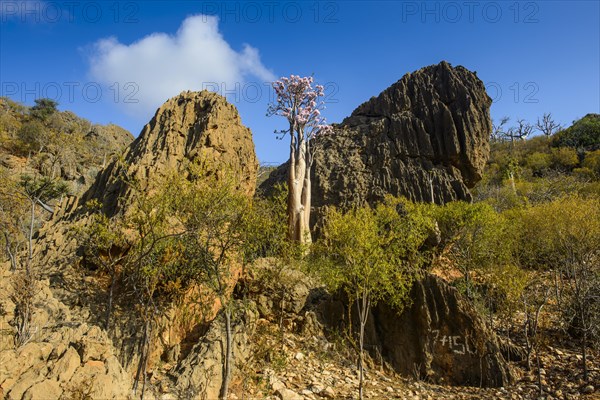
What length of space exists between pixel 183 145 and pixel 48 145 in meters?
19.7

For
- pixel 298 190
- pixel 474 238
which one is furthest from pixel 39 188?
Result: pixel 474 238

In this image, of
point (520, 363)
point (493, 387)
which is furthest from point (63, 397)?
point (520, 363)

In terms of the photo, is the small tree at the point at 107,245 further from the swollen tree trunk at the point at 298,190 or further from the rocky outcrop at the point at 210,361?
the swollen tree trunk at the point at 298,190

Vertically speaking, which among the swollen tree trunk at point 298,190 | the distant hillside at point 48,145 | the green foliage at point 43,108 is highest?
the green foliage at point 43,108

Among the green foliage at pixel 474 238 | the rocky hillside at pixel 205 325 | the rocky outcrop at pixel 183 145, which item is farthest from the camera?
the green foliage at pixel 474 238

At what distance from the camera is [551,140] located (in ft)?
181

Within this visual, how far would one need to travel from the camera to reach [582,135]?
4891 cm

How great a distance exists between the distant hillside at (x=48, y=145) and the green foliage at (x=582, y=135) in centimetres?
5616

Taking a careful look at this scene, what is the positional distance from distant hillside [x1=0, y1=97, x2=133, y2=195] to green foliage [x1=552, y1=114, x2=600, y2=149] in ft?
184

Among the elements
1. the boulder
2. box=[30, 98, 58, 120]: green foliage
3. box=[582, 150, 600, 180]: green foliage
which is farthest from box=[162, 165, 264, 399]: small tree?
box=[30, 98, 58, 120]: green foliage

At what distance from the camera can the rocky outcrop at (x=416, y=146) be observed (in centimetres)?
2455

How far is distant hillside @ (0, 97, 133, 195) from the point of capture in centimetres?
3484

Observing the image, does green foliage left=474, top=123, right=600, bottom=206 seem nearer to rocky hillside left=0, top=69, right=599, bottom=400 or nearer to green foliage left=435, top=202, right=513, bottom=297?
green foliage left=435, top=202, right=513, bottom=297

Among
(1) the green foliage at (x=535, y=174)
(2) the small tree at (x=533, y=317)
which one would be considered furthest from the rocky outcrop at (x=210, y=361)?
Result: (1) the green foliage at (x=535, y=174)
